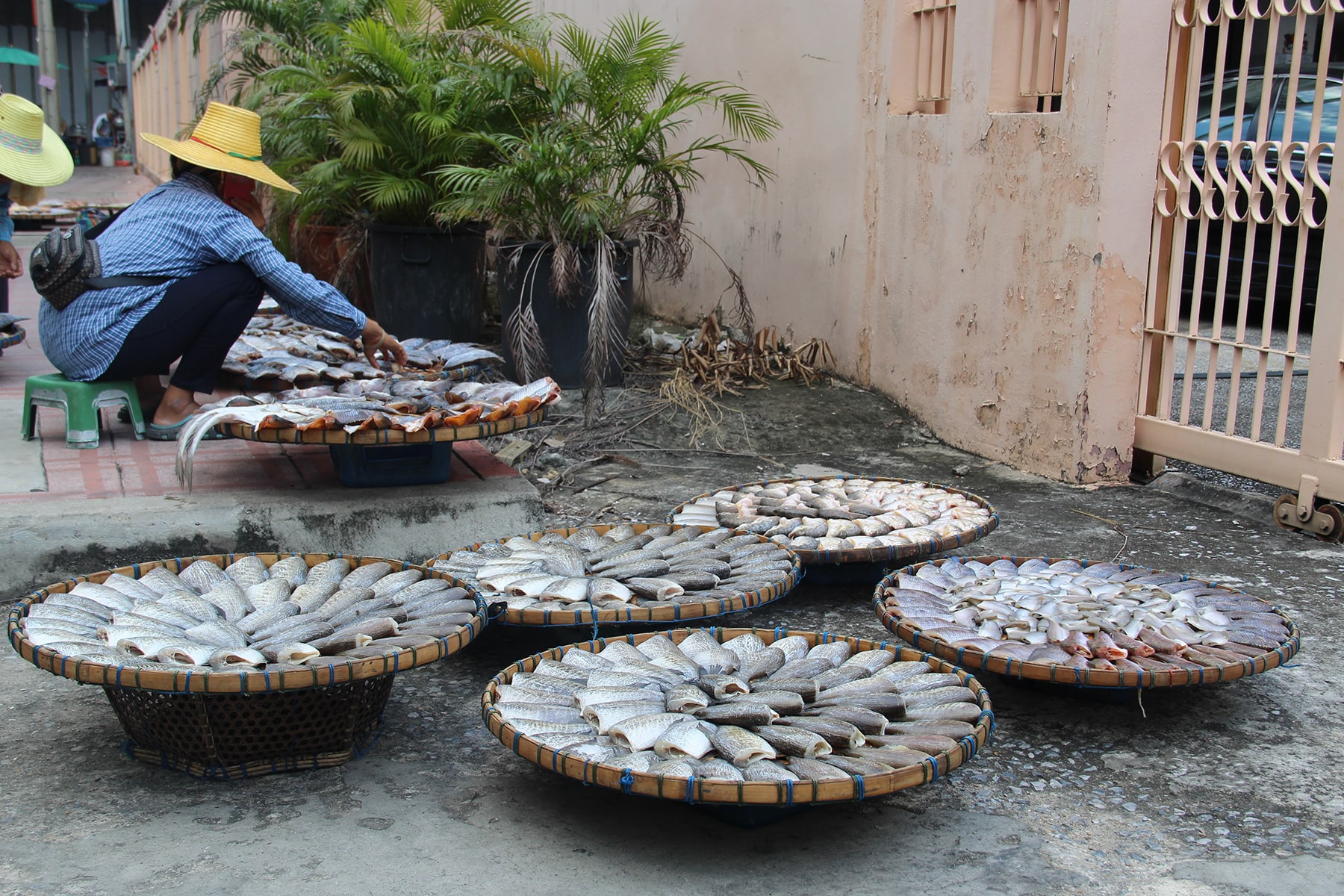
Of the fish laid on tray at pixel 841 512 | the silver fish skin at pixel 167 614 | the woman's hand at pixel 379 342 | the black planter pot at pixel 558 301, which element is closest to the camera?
the silver fish skin at pixel 167 614

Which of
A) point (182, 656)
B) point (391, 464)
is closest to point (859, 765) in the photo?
point (182, 656)

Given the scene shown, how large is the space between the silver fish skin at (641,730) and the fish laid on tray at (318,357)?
288cm

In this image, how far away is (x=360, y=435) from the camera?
388 cm

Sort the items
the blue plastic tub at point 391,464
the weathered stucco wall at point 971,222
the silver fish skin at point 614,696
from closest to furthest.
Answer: the silver fish skin at point 614,696
the blue plastic tub at point 391,464
the weathered stucco wall at point 971,222

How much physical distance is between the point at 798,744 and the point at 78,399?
3.33 m

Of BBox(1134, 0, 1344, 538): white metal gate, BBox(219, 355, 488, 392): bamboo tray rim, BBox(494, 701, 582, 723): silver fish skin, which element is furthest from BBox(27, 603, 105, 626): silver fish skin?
BBox(1134, 0, 1344, 538): white metal gate

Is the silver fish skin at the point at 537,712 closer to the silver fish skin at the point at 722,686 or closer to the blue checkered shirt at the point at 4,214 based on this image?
the silver fish skin at the point at 722,686

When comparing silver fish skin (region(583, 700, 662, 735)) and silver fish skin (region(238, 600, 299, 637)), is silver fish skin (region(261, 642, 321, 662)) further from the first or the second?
silver fish skin (region(583, 700, 662, 735))

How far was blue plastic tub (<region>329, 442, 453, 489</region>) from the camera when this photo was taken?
4285 millimetres

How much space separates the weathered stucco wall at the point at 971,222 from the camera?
16.6 feet

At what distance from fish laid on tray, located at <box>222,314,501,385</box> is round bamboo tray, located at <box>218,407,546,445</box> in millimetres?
1226

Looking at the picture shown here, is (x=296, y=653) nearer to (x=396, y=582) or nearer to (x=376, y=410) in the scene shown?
(x=396, y=582)

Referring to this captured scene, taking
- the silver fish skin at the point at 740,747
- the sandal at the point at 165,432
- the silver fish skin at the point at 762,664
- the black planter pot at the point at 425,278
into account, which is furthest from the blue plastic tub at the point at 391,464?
the black planter pot at the point at 425,278

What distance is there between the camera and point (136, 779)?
2766mm
